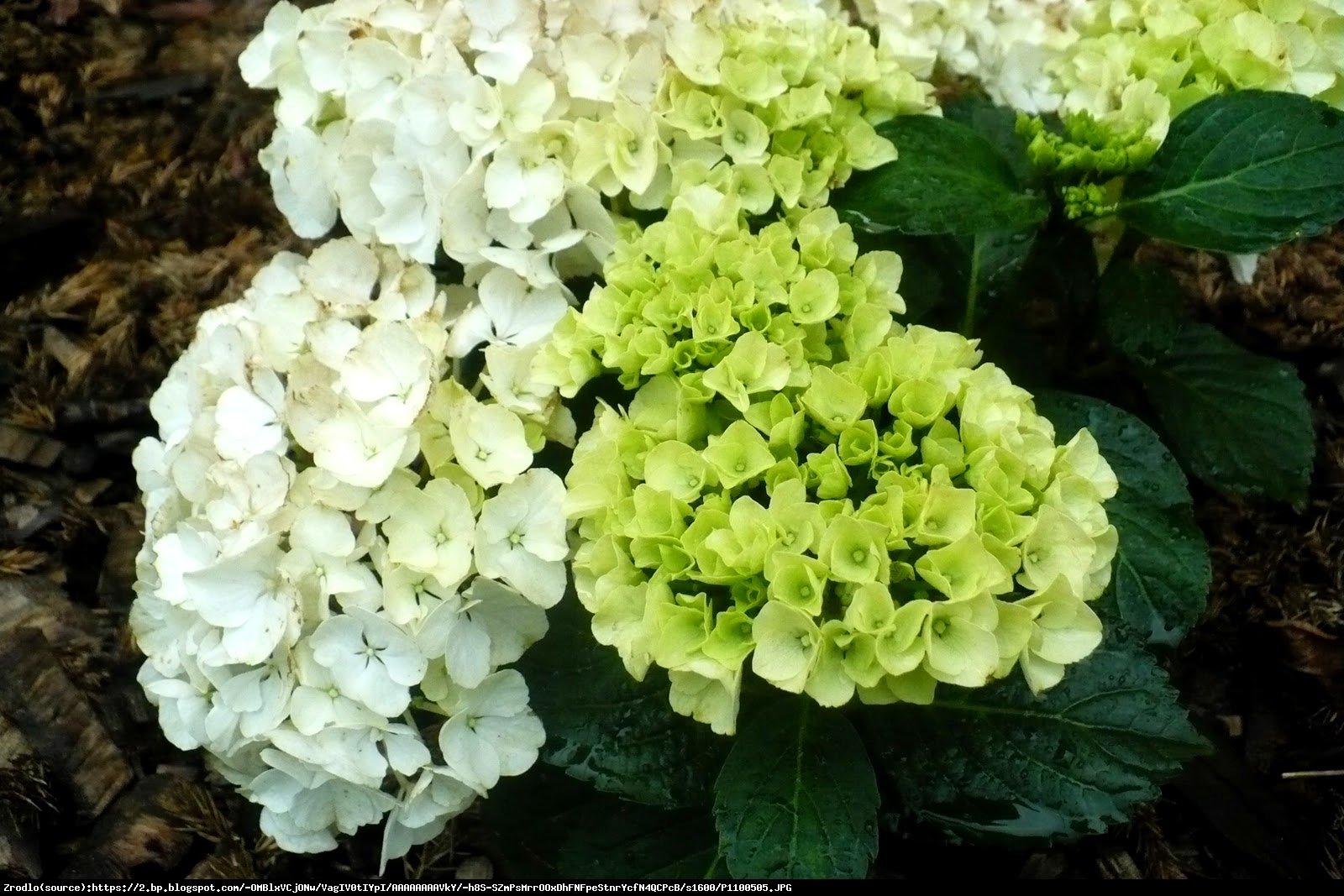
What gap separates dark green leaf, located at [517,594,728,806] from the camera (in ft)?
4.12

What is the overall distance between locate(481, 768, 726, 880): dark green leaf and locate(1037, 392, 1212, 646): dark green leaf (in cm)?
63

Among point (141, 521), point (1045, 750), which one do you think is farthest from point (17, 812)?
point (1045, 750)

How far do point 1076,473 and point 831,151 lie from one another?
21.6 inches

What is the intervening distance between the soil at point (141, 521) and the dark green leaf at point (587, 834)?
0.15m

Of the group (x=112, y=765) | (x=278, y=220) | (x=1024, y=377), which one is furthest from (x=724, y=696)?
(x=278, y=220)

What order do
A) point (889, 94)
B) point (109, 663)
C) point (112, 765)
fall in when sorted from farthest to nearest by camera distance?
point (109, 663), point (112, 765), point (889, 94)

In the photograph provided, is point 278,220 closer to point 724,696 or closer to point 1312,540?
point 724,696

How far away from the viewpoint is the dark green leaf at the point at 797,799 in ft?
3.76

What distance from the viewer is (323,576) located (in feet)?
3.97

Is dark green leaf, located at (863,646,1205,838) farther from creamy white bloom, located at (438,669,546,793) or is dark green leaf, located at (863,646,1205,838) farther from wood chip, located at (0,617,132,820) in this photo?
wood chip, located at (0,617,132,820)

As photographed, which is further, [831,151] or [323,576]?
[831,151]

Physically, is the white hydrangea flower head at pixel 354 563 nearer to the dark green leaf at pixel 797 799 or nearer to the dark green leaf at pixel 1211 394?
the dark green leaf at pixel 797 799

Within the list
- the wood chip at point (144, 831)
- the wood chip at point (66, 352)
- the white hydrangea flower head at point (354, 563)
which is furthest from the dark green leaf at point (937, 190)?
the wood chip at point (66, 352)

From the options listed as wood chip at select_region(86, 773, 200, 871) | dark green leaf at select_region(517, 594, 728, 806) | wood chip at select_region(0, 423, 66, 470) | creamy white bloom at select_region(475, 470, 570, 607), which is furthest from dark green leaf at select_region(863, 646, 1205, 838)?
wood chip at select_region(0, 423, 66, 470)
